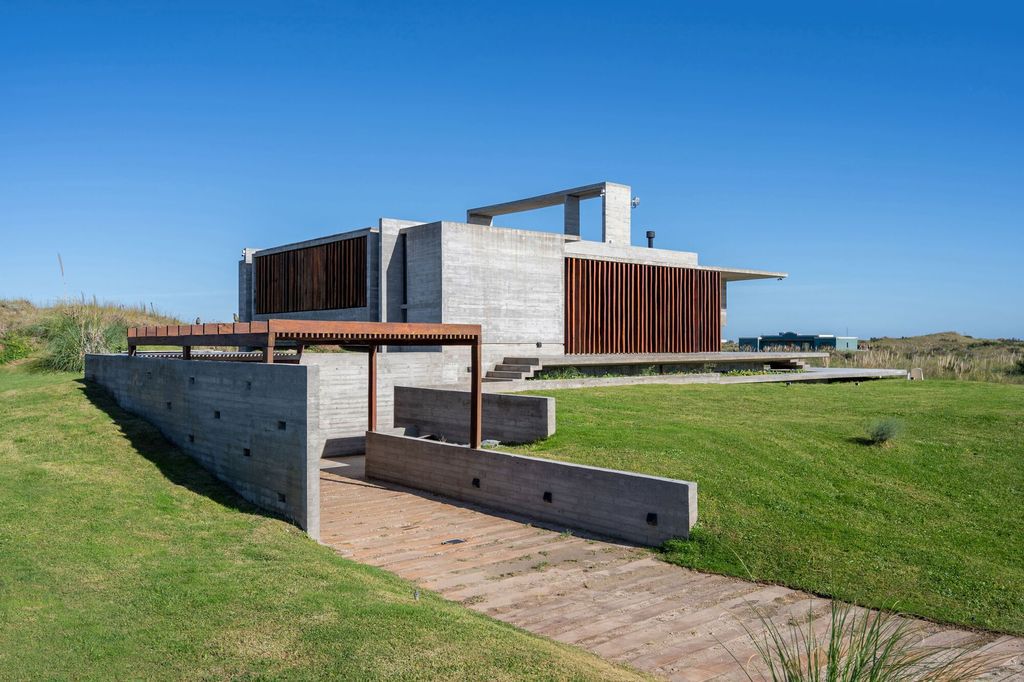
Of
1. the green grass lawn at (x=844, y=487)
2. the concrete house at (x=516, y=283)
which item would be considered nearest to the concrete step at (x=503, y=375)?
the concrete house at (x=516, y=283)

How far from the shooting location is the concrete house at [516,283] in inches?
1005

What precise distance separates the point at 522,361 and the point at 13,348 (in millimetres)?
19394

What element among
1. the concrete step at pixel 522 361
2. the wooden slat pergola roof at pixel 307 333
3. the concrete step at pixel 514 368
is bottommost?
the concrete step at pixel 514 368

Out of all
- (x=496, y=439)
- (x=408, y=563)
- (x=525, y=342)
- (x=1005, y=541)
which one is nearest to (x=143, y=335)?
(x=496, y=439)

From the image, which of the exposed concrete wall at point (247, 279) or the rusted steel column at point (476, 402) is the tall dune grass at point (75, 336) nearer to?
the exposed concrete wall at point (247, 279)

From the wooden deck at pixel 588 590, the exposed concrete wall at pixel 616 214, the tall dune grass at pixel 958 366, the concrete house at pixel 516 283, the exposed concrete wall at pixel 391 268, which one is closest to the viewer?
the wooden deck at pixel 588 590

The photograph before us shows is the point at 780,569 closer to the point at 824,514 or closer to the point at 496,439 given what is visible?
the point at 824,514

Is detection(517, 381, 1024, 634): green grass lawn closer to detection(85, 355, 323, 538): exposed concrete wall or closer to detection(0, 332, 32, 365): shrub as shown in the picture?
detection(85, 355, 323, 538): exposed concrete wall

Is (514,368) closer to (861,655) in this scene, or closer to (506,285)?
(506,285)

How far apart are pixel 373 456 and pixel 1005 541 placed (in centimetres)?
1225

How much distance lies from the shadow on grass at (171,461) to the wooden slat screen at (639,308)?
51.8ft

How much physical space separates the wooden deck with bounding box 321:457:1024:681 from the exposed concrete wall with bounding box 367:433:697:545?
0.43 m

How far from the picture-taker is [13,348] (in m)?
28.3

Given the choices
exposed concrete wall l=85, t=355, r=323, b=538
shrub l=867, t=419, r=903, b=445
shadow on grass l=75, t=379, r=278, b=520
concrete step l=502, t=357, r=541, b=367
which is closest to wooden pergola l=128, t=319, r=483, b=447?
exposed concrete wall l=85, t=355, r=323, b=538
